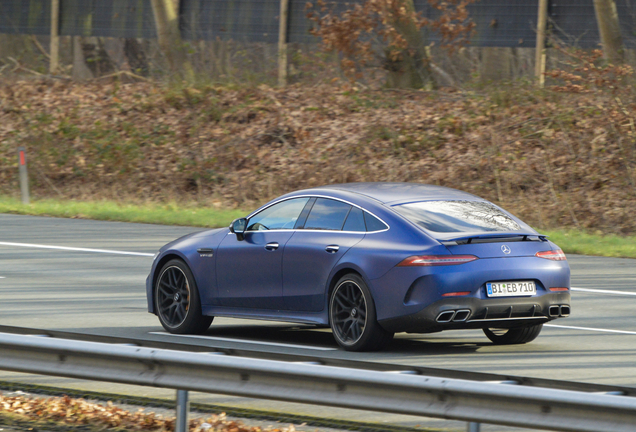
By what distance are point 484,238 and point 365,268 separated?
1.01 metres

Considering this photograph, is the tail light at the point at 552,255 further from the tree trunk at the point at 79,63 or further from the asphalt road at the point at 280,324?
the tree trunk at the point at 79,63

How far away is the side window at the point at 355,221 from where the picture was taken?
33.9 ft

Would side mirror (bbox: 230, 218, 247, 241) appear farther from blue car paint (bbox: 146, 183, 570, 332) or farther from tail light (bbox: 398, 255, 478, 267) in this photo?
tail light (bbox: 398, 255, 478, 267)

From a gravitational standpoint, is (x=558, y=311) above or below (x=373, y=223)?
below

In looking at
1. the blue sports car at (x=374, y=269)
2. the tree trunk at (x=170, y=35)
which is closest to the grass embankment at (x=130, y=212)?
the tree trunk at (x=170, y=35)

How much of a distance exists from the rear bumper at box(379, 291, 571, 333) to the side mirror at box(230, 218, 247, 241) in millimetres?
2005

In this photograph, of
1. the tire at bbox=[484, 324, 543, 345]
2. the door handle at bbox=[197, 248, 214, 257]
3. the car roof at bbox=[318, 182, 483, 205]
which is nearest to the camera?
the car roof at bbox=[318, 182, 483, 205]

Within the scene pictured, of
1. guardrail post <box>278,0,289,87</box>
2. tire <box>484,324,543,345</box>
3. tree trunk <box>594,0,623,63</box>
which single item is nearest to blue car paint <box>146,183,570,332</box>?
tire <box>484,324,543,345</box>

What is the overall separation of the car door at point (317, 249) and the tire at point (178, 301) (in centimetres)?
120

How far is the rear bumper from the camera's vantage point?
9547 millimetres

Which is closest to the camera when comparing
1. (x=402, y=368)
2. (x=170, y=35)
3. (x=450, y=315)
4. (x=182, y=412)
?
(x=402, y=368)

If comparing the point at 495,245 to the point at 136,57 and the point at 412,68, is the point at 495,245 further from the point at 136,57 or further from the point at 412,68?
the point at 136,57

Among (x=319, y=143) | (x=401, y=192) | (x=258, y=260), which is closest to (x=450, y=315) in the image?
(x=401, y=192)

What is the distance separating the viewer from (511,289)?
383 inches
